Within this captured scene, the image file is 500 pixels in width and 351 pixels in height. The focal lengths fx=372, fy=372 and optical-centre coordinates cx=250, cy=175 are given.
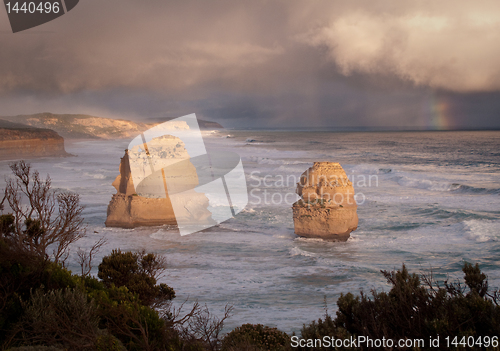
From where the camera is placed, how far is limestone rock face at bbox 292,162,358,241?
15.8 meters

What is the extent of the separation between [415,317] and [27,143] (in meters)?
55.0

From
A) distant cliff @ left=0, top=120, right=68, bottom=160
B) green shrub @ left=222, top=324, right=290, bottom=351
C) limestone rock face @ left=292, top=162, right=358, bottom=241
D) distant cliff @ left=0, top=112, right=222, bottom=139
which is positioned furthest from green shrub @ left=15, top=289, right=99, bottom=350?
distant cliff @ left=0, top=112, right=222, bottom=139

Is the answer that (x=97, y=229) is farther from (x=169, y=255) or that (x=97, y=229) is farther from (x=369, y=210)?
(x=369, y=210)

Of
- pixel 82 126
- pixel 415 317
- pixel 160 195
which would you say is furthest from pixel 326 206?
pixel 82 126

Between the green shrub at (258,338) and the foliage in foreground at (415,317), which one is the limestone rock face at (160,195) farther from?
the foliage in foreground at (415,317)

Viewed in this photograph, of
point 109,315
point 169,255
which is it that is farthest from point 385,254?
point 109,315

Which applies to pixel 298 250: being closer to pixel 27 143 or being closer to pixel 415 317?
pixel 415 317

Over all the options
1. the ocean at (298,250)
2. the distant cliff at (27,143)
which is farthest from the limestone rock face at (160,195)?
the distant cliff at (27,143)

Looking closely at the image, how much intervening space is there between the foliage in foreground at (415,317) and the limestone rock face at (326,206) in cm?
964

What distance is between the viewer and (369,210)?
2370 cm

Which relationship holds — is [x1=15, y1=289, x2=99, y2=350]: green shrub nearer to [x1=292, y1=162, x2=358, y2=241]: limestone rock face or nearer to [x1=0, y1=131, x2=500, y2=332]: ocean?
[x1=0, y1=131, x2=500, y2=332]: ocean

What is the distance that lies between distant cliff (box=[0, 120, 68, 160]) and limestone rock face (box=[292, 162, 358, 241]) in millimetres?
41916

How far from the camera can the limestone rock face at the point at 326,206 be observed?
15750mm

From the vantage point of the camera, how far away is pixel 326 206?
15.7 meters
